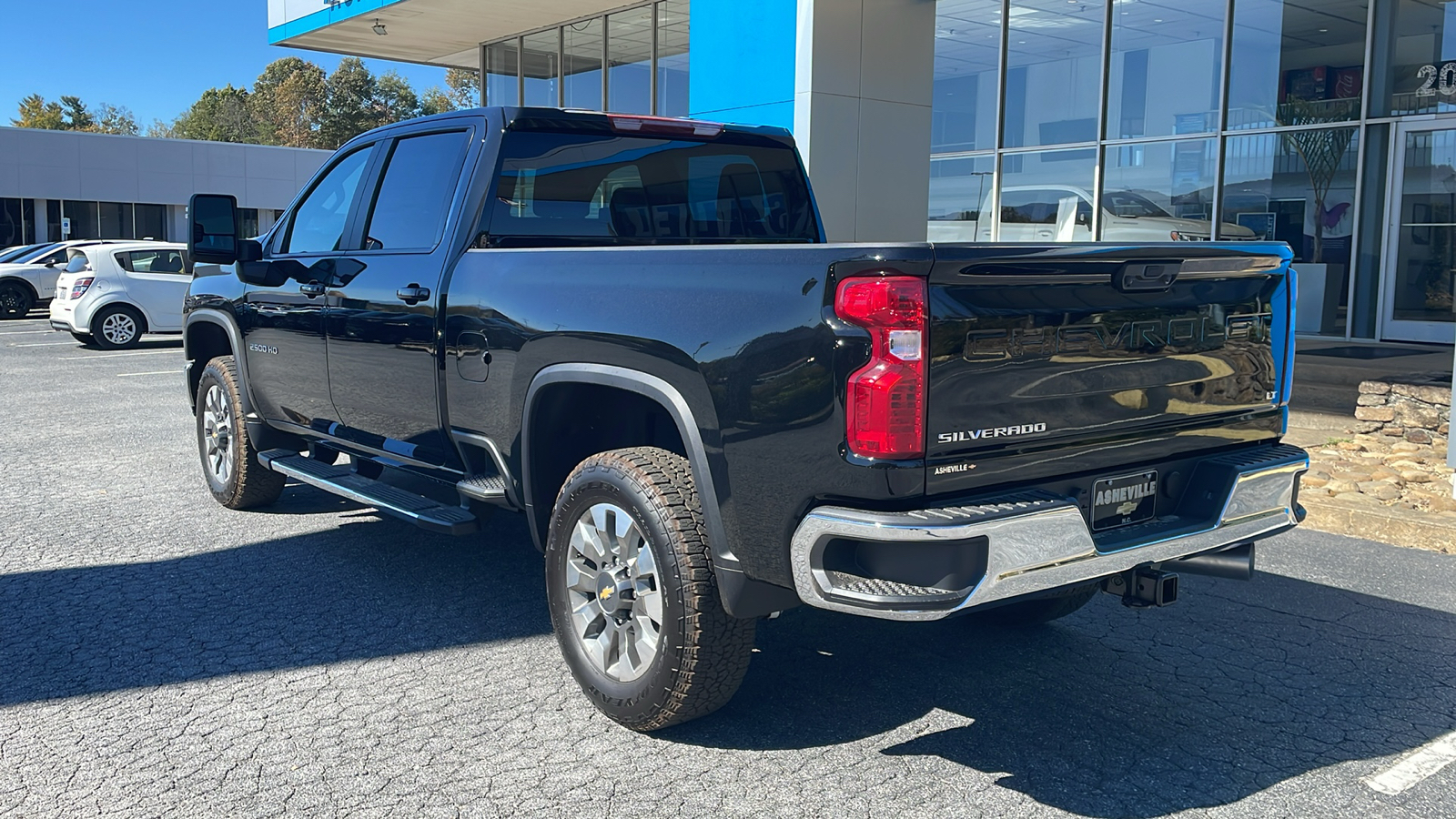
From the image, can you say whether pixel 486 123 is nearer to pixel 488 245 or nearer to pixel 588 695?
pixel 488 245

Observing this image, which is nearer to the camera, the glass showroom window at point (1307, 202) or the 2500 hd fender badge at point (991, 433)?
the 2500 hd fender badge at point (991, 433)

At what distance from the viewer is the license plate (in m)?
3.52

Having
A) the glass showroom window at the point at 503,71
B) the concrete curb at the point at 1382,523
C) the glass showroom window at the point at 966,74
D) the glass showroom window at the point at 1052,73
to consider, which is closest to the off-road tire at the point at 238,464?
the concrete curb at the point at 1382,523

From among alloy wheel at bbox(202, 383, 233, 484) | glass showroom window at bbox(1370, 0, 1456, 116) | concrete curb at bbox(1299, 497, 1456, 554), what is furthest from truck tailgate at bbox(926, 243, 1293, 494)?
glass showroom window at bbox(1370, 0, 1456, 116)

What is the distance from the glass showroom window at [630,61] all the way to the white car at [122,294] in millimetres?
7136

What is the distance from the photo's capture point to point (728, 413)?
3.42 m

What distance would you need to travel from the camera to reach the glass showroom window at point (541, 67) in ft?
65.5

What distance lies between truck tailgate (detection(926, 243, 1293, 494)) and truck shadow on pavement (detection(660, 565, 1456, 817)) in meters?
0.90

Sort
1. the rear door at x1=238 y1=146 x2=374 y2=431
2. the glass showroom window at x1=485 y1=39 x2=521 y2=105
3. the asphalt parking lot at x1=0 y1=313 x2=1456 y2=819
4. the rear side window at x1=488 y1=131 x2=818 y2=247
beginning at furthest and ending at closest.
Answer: the glass showroom window at x1=485 y1=39 x2=521 y2=105 → the rear door at x1=238 y1=146 x2=374 y2=431 → the rear side window at x1=488 y1=131 x2=818 y2=247 → the asphalt parking lot at x1=0 y1=313 x2=1456 y2=819

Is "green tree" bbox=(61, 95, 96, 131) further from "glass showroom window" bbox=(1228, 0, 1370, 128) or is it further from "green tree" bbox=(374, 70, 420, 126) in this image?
"glass showroom window" bbox=(1228, 0, 1370, 128)

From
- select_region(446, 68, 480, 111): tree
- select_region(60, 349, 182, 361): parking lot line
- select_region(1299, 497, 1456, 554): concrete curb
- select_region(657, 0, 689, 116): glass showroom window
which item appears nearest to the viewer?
select_region(1299, 497, 1456, 554): concrete curb

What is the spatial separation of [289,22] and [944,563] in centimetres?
1933

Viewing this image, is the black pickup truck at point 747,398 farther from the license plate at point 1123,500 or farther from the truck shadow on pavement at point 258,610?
the truck shadow on pavement at point 258,610

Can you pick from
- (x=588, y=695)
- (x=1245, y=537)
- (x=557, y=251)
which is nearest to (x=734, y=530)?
(x=588, y=695)
